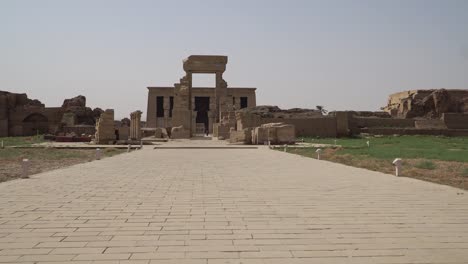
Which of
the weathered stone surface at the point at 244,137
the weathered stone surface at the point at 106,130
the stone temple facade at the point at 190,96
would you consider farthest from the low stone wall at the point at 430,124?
the weathered stone surface at the point at 106,130

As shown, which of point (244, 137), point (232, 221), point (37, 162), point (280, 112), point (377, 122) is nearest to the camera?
point (232, 221)

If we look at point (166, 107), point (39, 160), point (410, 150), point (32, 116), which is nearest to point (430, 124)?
point (410, 150)

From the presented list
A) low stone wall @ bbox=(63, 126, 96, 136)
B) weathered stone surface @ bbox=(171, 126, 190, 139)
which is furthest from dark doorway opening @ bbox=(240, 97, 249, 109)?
low stone wall @ bbox=(63, 126, 96, 136)

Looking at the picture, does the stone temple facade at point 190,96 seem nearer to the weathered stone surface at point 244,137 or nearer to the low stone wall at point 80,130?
the low stone wall at point 80,130

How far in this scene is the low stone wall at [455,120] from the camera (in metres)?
38.4

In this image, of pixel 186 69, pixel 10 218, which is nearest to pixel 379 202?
pixel 10 218

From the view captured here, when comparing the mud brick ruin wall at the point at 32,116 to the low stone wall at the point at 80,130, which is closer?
the low stone wall at the point at 80,130

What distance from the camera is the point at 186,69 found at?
1539 inches

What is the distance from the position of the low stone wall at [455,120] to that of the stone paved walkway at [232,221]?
1336 inches

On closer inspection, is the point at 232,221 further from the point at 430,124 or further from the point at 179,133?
the point at 430,124

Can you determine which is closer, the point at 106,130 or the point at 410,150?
the point at 410,150

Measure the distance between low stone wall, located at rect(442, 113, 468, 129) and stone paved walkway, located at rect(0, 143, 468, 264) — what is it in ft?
111

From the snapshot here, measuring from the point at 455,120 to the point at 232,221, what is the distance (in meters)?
39.1

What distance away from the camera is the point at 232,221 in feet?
16.0
